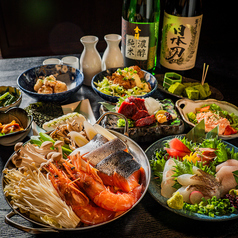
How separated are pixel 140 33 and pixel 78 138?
3.45ft

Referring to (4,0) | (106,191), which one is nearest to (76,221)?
(106,191)

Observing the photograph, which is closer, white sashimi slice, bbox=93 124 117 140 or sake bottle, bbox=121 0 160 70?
white sashimi slice, bbox=93 124 117 140

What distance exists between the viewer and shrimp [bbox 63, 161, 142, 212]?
0.85 metres

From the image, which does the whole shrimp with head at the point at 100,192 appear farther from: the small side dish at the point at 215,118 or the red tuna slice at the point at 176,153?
the small side dish at the point at 215,118

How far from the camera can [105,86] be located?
1.72 m

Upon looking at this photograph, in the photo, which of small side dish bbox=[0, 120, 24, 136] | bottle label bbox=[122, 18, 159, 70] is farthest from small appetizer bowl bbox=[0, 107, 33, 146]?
bottle label bbox=[122, 18, 159, 70]

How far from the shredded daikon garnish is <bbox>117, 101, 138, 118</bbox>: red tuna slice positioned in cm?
64

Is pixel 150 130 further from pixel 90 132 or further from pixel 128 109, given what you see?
pixel 90 132

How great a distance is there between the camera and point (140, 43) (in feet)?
5.99

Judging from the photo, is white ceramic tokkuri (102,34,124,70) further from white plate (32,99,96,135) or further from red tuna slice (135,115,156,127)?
red tuna slice (135,115,156,127)

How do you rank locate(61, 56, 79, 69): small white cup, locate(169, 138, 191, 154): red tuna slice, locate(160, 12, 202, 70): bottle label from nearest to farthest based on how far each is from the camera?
1. locate(169, 138, 191, 154): red tuna slice
2. locate(160, 12, 202, 70): bottle label
3. locate(61, 56, 79, 69): small white cup

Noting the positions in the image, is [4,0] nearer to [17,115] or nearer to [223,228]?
[17,115]

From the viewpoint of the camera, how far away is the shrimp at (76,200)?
2.79ft

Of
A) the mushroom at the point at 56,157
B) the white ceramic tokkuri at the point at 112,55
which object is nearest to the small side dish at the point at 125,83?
the white ceramic tokkuri at the point at 112,55
